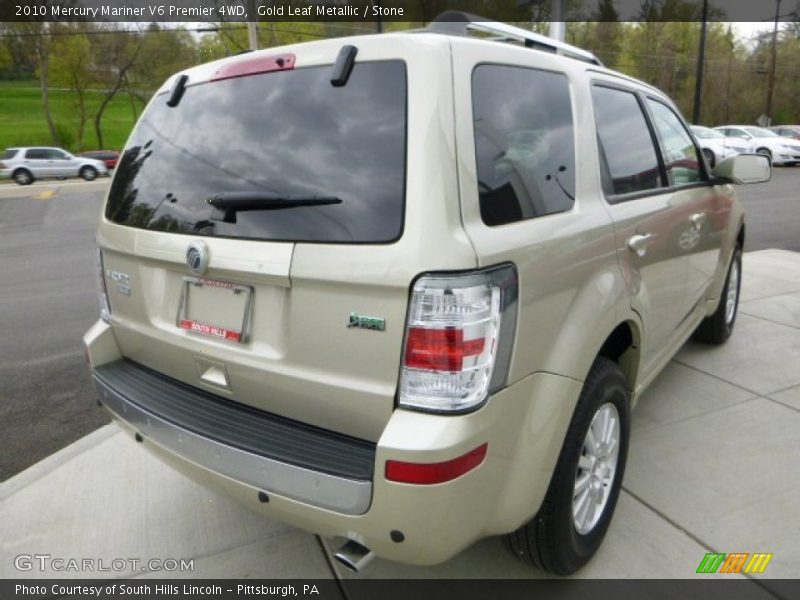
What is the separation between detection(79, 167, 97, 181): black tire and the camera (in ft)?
97.1

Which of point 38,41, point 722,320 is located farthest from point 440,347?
point 38,41

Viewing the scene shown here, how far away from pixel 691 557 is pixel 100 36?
164 ft

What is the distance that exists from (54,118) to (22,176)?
124ft

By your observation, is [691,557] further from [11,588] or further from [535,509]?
[11,588]

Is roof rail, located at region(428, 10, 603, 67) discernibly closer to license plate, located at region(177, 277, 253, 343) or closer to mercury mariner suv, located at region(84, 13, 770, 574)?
mercury mariner suv, located at region(84, 13, 770, 574)

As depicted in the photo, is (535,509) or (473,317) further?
(535,509)

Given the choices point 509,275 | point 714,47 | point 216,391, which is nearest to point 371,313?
point 509,275

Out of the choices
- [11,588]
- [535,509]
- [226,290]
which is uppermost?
[226,290]

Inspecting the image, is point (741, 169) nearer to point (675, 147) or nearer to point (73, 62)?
point (675, 147)

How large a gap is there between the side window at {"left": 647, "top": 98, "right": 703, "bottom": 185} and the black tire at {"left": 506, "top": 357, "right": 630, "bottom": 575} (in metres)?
1.39

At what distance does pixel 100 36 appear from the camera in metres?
43.2

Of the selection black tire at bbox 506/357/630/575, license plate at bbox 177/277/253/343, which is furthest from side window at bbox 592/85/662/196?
license plate at bbox 177/277/253/343

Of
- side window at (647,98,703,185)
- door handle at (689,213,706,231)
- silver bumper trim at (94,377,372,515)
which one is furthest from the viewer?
door handle at (689,213,706,231)

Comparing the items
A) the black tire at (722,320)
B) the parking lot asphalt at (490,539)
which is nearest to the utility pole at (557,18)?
the black tire at (722,320)
